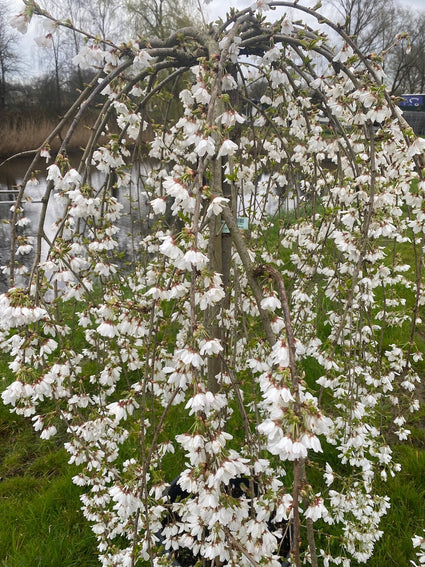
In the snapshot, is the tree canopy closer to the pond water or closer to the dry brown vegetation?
the pond water

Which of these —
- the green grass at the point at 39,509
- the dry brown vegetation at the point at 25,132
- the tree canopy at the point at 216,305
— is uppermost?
the dry brown vegetation at the point at 25,132

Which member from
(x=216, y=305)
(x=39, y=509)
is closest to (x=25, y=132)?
(x=39, y=509)

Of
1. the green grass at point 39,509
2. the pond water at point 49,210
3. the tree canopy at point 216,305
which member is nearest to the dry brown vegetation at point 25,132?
the pond water at point 49,210

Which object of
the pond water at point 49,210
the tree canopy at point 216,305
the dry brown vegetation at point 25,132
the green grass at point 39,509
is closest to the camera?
the tree canopy at point 216,305

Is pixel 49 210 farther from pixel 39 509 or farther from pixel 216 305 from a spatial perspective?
pixel 216 305

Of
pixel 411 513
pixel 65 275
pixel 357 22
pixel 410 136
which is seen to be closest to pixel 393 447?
pixel 411 513

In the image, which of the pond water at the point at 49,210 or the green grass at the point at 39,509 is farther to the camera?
the pond water at the point at 49,210

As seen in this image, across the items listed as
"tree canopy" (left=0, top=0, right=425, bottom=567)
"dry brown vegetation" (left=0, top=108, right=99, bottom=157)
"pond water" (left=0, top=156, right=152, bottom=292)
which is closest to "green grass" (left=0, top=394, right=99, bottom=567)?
"tree canopy" (left=0, top=0, right=425, bottom=567)

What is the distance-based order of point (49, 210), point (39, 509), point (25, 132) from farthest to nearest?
point (25, 132), point (49, 210), point (39, 509)

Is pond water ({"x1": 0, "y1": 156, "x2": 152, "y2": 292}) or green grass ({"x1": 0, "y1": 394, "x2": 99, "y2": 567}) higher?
pond water ({"x1": 0, "y1": 156, "x2": 152, "y2": 292})

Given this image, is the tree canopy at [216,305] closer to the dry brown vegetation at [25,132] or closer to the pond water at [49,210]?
the pond water at [49,210]

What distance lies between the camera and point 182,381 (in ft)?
3.56

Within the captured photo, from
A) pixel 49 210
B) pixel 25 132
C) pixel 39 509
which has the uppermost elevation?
pixel 25 132

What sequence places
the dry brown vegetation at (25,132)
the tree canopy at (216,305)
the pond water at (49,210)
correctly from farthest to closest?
the dry brown vegetation at (25,132) → the pond water at (49,210) → the tree canopy at (216,305)
